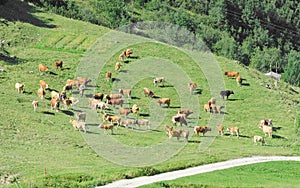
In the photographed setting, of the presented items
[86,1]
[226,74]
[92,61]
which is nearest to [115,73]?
[92,61]

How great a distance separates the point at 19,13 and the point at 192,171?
57.3 m

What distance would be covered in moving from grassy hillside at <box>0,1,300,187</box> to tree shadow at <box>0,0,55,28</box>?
1084mm

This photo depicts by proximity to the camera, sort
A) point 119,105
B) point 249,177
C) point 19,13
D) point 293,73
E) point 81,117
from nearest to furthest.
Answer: point 249,177, point 81,117, point 119,105, point 19,13, point 293,73

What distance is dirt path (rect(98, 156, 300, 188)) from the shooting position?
167 ft

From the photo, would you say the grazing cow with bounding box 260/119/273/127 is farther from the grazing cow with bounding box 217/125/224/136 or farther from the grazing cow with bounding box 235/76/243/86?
the grazing cow with bounding box 235/76/243/86

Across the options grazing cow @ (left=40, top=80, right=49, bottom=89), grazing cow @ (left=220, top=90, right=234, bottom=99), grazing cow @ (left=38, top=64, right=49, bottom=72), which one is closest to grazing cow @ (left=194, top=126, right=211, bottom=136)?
grazing cow @ (left=220, top=90, right=234, bottom=99)

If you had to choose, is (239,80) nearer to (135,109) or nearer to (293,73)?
(135,109)

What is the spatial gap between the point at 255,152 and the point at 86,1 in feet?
297

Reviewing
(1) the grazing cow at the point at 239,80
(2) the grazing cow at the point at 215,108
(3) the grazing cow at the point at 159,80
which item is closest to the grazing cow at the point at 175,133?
(2) the grazing cow at the point at 215,108

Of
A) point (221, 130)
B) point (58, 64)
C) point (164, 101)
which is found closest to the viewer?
point (221, 130)

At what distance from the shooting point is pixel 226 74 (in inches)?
3396

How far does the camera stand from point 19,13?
104m

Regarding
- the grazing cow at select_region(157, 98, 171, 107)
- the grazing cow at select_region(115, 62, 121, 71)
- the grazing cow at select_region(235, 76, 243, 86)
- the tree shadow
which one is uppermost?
the tree shadow

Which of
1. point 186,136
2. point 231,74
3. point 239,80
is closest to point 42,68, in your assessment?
point 231,74
